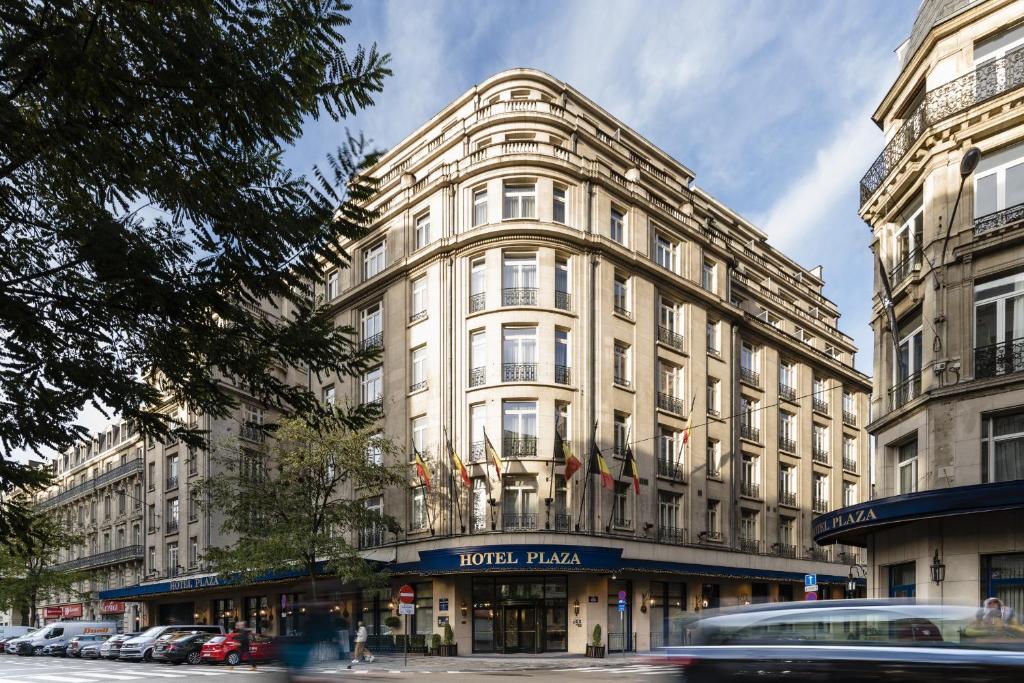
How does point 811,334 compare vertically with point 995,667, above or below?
above

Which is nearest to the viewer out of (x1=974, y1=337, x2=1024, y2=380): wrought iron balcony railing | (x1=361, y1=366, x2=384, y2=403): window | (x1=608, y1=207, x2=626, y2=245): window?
(x1=974, y1=337, x2=1024, y2=380): wrought iron balcony railing

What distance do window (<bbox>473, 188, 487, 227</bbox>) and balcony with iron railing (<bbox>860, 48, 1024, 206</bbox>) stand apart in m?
19.1

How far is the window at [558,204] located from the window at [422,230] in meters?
6.49

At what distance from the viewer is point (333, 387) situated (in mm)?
47875

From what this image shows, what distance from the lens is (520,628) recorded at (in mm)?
37812

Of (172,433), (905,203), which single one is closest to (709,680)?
(172,433)

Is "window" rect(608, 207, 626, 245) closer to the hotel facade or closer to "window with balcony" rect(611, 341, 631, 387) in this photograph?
the hotel facade

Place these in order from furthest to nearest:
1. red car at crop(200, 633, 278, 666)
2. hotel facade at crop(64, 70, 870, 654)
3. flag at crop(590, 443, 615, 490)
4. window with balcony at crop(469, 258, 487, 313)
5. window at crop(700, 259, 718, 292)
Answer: window at crop(700, 259, 718, 292)
window with balcony at crop(469, 258, 487, 313)
hotel facade at crop(64, 70, 870, 654)
flag at crop(590, 443, 615, 490)
red car at crop(200, 633, 278, 666)

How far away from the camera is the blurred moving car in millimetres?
7199

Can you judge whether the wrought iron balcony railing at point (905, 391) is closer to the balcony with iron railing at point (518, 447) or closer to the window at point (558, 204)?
the balcony with iron railing at point (518, 447)

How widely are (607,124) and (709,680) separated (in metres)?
41.4

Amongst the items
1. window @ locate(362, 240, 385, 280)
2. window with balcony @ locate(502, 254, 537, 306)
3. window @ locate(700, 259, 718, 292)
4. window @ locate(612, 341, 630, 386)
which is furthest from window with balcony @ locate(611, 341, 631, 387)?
window @ locate(362, 240, 385, 280)

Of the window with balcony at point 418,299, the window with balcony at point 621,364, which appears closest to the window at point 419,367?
the window with balcony at point 418,299

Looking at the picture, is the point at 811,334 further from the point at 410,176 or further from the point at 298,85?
the point at 298,85
